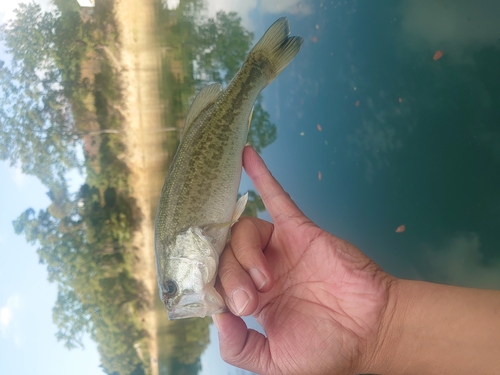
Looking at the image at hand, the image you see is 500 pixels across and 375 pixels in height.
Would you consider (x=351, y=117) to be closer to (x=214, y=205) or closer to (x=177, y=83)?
(x=214, y=205)

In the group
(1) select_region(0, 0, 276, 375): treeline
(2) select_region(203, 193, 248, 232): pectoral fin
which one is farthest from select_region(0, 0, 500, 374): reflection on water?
(2) select_region(203, 193, 248, 232): pectoral fin

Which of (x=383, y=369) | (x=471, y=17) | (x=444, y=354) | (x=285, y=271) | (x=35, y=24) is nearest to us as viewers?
(x=444, y=354)

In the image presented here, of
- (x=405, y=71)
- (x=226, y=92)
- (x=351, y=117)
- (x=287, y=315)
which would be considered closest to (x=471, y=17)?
(x=405, y=71)

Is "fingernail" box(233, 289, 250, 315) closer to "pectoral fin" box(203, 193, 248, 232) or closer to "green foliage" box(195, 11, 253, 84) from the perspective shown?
"pectoral fin" box(203, 193, 248, 232)

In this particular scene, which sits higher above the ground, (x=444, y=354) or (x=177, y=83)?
(x=177, y=83)

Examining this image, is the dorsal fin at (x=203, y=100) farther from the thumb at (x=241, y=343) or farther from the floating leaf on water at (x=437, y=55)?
the floating leaf on water at (x=437, y=55)

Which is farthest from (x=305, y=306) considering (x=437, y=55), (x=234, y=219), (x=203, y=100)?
(x=437, y=55)
